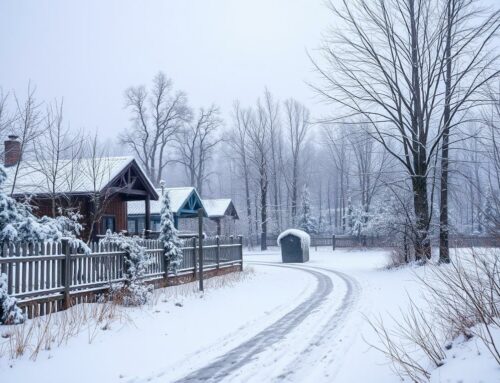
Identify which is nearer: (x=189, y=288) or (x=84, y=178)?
(x=189, y=288)

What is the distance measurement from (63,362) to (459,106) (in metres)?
18.6

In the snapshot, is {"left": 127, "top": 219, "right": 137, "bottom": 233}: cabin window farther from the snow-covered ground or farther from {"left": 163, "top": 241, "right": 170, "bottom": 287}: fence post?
the snow-covered ground

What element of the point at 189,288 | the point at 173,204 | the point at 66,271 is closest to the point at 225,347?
the point at 66,271

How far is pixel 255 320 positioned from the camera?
9.64 meters

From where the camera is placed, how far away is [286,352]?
6852mm

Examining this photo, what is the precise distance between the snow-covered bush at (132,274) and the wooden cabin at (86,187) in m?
5.40

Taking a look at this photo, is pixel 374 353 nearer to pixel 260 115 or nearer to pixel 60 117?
pixel 60 117

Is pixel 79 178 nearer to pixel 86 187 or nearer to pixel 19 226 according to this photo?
pixel 86 187

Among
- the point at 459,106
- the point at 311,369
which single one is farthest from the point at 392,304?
the point at 459,106

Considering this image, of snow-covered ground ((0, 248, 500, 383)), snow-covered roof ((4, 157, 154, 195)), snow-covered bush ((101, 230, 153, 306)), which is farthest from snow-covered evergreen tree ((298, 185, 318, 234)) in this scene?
snow-covered bush ((101, 230, 153, 306))

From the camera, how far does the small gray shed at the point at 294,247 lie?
3206 centimetres

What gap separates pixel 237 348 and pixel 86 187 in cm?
1353

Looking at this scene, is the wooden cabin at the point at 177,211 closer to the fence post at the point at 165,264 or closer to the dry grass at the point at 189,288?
the dry grass at the point at 189,288

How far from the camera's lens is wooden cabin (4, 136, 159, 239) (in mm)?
17703
